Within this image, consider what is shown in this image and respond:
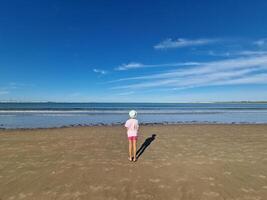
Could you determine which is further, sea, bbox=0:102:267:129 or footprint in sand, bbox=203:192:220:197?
sea, bbox=0:102:267:129

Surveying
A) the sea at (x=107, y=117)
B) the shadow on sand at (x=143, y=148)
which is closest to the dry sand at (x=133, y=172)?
the shadow on sand at (x=143, y=148)

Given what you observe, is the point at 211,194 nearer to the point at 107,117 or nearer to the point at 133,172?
A: the point at 133,172

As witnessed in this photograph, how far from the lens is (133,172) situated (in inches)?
359

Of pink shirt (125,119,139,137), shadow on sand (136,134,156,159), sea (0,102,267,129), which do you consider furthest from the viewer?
sea (0,102,267,129)

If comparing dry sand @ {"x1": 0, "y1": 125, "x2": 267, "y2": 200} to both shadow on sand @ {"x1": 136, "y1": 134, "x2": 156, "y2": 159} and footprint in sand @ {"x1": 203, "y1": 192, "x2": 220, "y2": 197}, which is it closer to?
footprint in sand @ {"x1": 203, "y1": 192, "x2": 220, "y2": 197}

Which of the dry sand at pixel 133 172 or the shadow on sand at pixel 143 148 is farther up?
the shadow on sand at pixel 143 148

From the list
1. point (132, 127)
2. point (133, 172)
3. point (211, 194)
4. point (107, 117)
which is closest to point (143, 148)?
point (132, 127)

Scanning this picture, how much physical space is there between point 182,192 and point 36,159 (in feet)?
21.9

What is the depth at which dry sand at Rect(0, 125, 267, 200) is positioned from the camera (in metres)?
7.21

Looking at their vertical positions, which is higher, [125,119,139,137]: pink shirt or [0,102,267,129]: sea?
[125,119,139,137]: pink shirt

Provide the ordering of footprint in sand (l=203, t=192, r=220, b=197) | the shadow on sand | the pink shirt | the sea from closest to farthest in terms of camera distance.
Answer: footprint in sand (l=203, t=192, r=220, b=197) < the pink shirt < the shadow on sand < the sea

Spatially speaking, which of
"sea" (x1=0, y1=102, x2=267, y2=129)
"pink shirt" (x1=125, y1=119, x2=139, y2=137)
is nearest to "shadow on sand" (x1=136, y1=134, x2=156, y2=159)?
"pink shirt" (x1=125, y1=119, x2=139, y2=137)

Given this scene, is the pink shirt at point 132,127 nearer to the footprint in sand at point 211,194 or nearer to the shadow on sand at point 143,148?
the shadow on sand at point 143,148

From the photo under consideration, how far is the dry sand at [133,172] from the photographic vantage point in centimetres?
721
